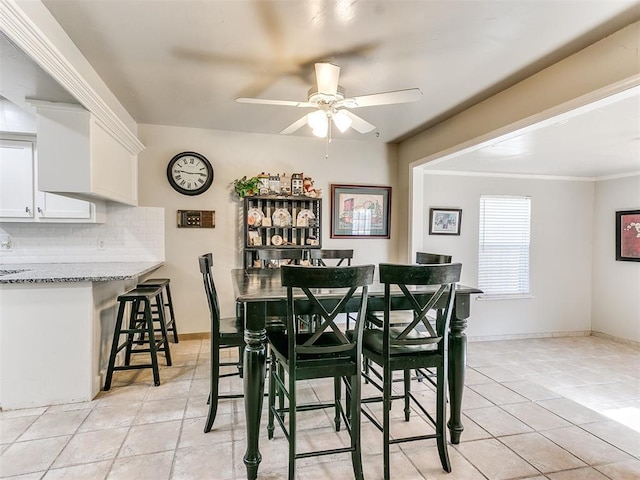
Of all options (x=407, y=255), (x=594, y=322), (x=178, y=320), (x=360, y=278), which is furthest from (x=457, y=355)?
(x=594, y=322)

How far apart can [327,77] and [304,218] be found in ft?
6.74

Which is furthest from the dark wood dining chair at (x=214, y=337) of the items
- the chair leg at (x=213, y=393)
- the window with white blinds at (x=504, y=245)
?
the window with white blinds at (x=504, y=245)

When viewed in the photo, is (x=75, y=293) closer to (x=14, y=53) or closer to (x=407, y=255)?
(x=14, y=53)

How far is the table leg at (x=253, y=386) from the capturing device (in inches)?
70.2

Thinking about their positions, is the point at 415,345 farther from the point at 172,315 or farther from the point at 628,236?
the point at 628,236

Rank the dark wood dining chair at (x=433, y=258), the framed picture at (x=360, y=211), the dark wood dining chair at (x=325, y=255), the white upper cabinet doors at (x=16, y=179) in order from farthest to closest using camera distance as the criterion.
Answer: the framed picture at (x=360, y=211), the dark wood dining chair at (x=325, y=255), the white upper cabinet doors at (x=16, y=179), the dark wood dining chair at (x=433, y=258)

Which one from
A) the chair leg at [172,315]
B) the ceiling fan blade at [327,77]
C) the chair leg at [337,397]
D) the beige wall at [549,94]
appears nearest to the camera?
the beige wall at [549,94]

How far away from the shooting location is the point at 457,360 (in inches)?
81.7

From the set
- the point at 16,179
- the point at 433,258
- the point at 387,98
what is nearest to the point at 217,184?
the point at 16,179

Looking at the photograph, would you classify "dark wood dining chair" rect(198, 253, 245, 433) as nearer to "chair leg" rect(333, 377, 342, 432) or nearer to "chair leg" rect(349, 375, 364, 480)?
"chair leg" rect(333, 377, 342, 432)

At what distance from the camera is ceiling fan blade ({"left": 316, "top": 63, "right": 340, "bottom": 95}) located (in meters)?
2.29

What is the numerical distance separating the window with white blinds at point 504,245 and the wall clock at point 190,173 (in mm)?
3570

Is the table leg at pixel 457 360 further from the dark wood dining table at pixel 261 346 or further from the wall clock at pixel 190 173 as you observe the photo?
the wall clock at pixel 190 173

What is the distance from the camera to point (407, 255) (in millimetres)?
4445
